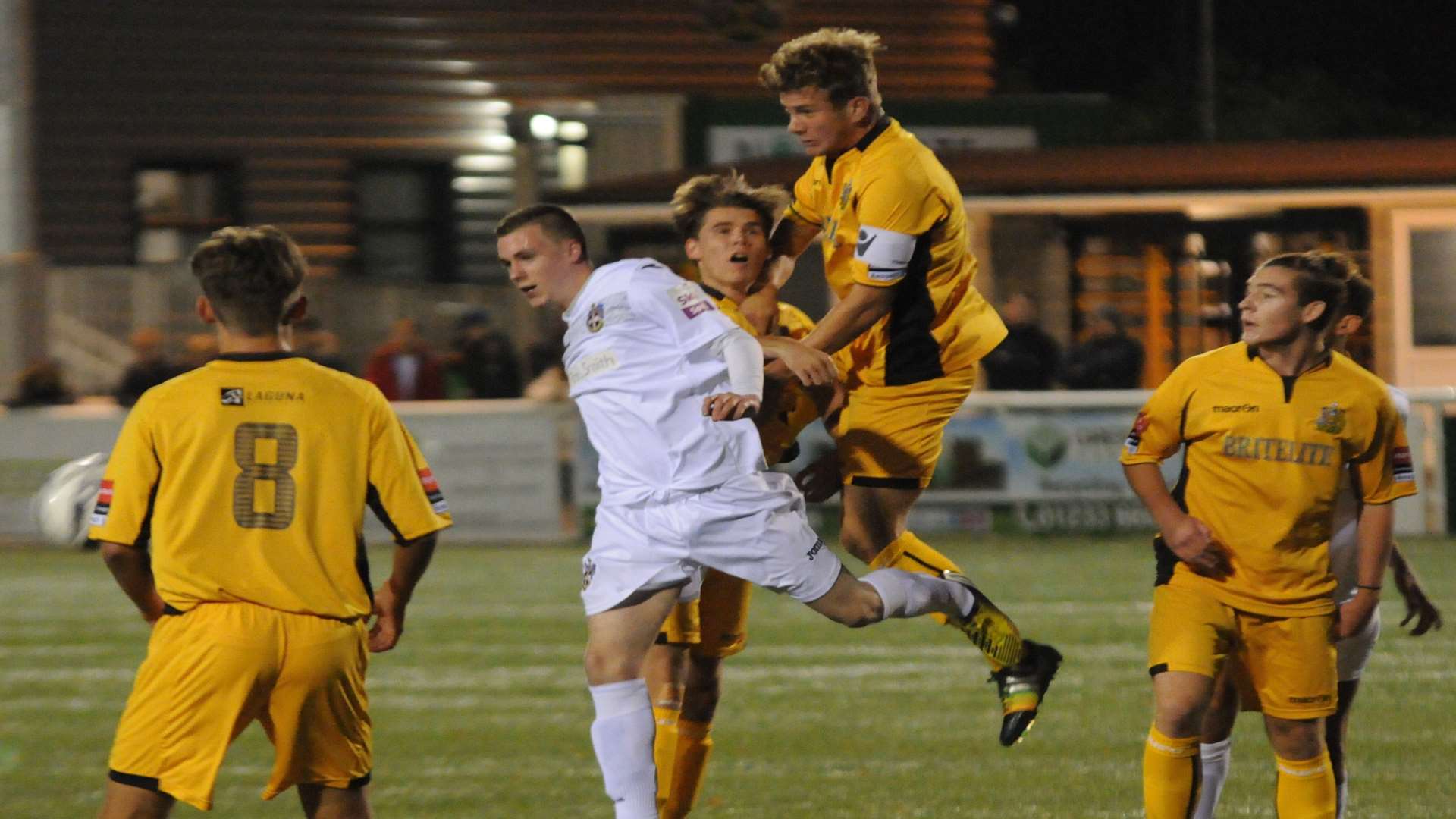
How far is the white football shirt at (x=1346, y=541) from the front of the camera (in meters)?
5.90

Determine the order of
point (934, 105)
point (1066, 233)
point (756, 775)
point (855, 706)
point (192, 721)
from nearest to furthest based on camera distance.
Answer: point (192, 721), point (756, 775), point (855, 706), point (1066, 233), point (934, 105)

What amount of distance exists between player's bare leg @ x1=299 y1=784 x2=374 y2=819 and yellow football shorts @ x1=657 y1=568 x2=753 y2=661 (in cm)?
178

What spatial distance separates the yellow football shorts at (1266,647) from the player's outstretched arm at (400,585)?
1902 millimetres

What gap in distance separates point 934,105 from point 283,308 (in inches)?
788

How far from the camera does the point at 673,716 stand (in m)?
6.64

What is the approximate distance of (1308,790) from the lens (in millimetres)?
5668

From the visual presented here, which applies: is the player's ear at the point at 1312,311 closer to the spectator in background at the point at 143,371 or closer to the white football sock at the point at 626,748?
the white football sock at the point at 626,748

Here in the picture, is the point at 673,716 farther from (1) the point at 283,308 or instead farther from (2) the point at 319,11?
(2) the point at 319,11

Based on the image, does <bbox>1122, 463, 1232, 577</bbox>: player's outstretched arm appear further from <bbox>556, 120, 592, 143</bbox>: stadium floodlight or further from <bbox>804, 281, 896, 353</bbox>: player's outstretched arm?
<bbox>556, 120, 592, 143</bbox>: stadium floodlight

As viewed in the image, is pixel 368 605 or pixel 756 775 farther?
pixel 756 775

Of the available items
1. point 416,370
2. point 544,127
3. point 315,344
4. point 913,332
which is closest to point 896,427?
point 913,332

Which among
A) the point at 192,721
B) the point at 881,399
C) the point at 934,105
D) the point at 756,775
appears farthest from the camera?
the point at 934,105

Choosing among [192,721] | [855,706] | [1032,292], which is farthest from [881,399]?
[1032,292]

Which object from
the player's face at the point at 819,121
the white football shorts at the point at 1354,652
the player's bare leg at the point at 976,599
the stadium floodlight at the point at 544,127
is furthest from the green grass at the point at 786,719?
the stadium floodlight at the point at 544,127
